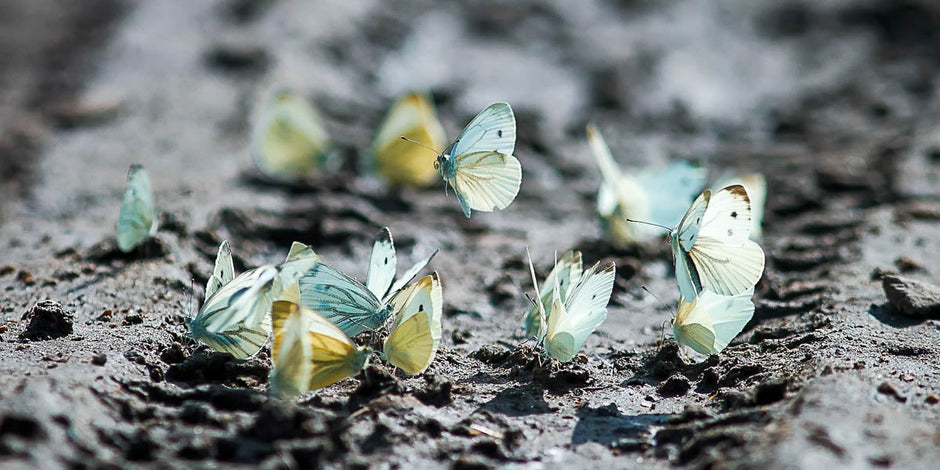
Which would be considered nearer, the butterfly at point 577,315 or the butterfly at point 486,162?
the butterfly at point 577,315

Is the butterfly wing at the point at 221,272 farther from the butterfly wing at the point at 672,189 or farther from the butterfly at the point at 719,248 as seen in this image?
the butterfly wing at the point at 672,189

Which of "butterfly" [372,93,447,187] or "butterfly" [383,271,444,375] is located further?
"butterfly" [372,93,447,187]

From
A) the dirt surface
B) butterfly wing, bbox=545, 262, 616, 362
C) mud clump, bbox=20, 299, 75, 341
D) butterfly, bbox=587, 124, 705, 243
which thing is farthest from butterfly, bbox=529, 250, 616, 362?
mud clump, bbox=20, 299, 75, 341

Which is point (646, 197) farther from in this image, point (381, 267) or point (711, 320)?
point (381, 267)

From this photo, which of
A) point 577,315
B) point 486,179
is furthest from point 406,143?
point 577,315

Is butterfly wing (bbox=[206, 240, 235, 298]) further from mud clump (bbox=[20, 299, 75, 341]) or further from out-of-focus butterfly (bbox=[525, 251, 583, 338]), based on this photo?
out-of-focus butterfly (bbox=[525, 251, 583, 338])

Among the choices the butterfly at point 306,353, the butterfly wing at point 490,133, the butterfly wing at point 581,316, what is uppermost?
the butterfly wing at point 490,133

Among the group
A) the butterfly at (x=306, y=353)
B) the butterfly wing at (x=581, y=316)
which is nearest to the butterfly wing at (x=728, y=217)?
the butterfly wing at (x=581, y=316)
